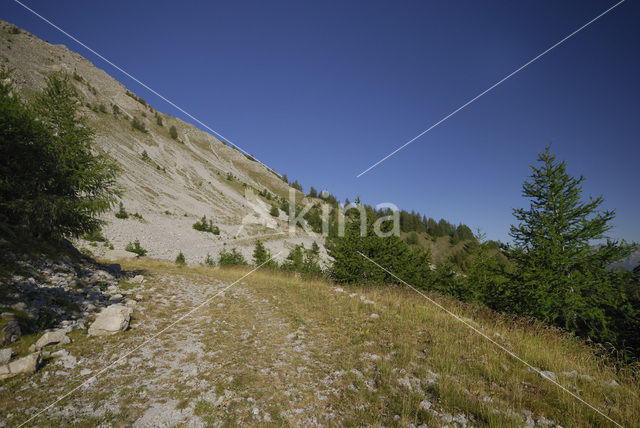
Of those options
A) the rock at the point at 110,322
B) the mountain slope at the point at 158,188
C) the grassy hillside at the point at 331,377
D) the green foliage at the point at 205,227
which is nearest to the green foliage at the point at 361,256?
the grassy hillside at the point at 331,377

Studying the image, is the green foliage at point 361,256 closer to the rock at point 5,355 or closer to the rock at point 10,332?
the rock at point 10,332

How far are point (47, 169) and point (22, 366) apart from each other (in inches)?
374

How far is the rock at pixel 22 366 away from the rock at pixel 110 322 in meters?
2.08

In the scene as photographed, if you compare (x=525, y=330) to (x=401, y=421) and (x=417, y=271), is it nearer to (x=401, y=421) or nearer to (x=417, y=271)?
(x=401, y=421)

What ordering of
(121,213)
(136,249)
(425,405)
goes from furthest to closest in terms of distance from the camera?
(121,213) < (136,249) < (425,405)

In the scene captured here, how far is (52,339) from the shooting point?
5.76 m

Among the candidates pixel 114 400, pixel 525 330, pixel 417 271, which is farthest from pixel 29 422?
pixel 417 271

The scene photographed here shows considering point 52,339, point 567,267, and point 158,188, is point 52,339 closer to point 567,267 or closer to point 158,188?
point 567,267

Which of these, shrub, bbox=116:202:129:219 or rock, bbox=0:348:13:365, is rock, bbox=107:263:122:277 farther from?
shrub, bbox=116:202:129:219

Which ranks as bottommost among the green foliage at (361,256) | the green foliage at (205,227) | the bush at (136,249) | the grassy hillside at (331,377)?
the grassy hillside at (331,377)

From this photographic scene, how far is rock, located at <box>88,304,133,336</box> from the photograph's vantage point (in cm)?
691

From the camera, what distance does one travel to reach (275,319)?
9.86 meters

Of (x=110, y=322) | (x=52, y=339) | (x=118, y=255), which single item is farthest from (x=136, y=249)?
(x=52, y=339)

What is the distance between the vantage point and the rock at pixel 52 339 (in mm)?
5512
